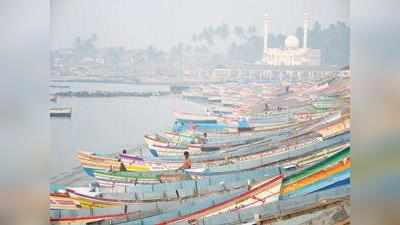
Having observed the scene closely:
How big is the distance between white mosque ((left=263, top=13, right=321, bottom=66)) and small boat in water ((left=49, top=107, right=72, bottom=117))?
40.8 inches

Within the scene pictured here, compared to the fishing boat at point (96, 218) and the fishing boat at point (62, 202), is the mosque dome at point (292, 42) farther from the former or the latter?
the fishing boat at point (62, 202)

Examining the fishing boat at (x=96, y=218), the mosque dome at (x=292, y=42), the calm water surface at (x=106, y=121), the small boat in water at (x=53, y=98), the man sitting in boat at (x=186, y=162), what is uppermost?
the mosque dome at (x=292, y=42)

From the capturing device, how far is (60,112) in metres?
2.69

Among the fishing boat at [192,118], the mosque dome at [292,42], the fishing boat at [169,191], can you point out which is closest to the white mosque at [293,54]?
the mosque dome at [292,42]

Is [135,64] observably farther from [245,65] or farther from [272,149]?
[272,149]

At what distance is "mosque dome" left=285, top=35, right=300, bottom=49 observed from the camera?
111 inches

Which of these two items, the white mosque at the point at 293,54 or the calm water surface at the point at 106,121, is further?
the white mosque at the point at 293,54

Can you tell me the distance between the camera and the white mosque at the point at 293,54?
9.20ft

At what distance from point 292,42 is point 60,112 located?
1245mm

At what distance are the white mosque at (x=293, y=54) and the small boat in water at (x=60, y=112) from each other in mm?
1037

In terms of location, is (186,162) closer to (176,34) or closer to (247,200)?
(247,200)

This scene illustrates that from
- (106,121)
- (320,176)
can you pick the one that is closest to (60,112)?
(106,121)
